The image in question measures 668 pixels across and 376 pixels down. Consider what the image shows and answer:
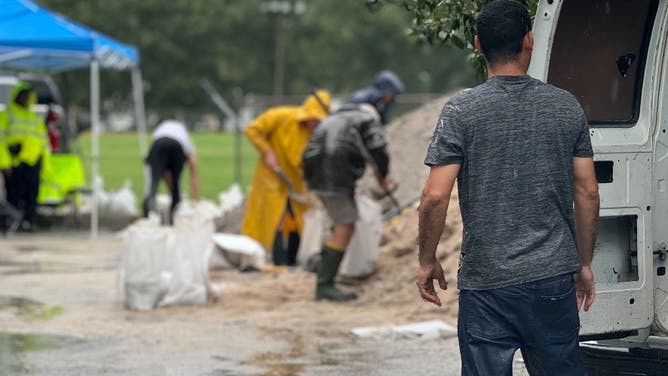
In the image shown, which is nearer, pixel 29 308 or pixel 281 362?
pixel 281 362

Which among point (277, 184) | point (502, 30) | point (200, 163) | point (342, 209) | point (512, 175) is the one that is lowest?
point (200, 163)

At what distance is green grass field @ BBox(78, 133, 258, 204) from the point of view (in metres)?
30.5

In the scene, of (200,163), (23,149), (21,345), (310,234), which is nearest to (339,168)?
(310,234)

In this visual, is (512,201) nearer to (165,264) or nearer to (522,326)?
(522,326)

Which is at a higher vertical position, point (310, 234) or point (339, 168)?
point (339, 168)

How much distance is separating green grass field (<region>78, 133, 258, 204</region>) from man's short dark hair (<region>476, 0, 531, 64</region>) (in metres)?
17.6

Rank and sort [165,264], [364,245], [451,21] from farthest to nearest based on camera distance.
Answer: [364,245] → [165,264] → [451,21]

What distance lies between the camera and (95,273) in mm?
13570

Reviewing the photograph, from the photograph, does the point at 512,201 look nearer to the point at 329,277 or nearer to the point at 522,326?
the point at 522,326

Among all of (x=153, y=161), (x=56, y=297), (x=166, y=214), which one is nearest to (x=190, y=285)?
(x=56, y=297)

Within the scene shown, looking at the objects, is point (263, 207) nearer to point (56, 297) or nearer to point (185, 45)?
point (56, 297)

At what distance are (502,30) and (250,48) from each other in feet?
301

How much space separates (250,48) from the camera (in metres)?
95.8

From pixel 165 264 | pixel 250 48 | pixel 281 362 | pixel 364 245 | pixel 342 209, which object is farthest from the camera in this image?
pixel 250 48
